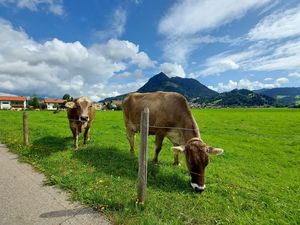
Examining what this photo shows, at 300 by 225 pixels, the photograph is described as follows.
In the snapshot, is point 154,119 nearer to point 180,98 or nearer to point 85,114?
point 180,98

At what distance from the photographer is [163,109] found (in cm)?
920

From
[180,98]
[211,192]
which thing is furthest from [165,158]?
[211,192]

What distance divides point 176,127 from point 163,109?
96cm

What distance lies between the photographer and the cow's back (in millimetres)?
8664

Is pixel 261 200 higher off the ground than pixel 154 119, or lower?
lower

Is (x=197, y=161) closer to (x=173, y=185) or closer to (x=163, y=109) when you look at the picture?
(x=173, y=185)

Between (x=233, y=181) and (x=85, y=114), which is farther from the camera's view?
(x=85, y=114)

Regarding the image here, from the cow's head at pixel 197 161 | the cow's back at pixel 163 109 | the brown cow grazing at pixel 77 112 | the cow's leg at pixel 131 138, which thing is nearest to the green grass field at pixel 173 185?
the cow's head at pixel 197 161

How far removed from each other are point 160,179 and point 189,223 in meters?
2.42

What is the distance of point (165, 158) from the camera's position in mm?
9953

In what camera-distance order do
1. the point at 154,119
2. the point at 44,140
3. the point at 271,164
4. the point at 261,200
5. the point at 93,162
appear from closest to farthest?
the point at 261,200 → the point at 93,162 → the point at 154,119 → the point at 271,164 → the point at 44,140

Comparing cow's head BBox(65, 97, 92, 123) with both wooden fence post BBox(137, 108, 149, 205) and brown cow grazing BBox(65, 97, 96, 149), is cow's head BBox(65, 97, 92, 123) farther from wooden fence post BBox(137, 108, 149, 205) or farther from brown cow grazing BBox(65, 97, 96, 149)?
wooden fence post BBox(137, 108, 149, 205)

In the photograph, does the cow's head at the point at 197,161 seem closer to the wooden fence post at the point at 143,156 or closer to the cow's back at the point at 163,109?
the wooden fence post at the point at 143,156

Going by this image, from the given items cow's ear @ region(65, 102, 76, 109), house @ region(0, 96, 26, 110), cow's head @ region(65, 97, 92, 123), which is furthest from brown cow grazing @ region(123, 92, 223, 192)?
house @ region(0, 96, 26, 110)
